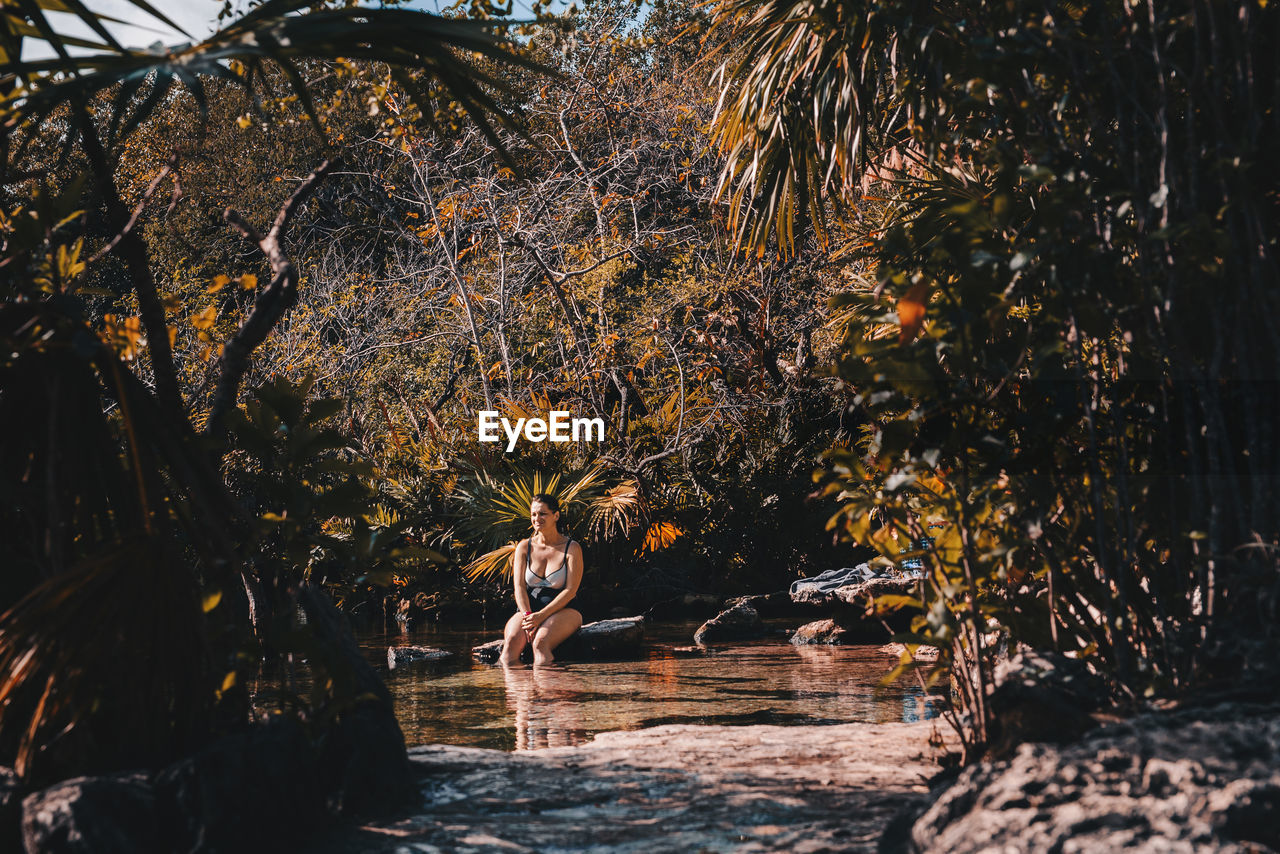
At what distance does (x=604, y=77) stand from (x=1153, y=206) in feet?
37.2

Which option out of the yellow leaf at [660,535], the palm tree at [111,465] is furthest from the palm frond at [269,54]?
the yellow leaf at [660,535]

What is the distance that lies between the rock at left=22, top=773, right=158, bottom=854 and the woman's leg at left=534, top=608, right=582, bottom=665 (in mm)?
5517

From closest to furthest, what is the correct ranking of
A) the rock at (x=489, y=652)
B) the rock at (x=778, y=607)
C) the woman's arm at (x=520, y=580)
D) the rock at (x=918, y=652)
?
the rock at (x=918, y=652) → the woman's arm at (x=520, y=580) → the rock at (x=489, y=652) → the rock at (x=778, y=607)

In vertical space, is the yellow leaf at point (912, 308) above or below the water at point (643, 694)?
above

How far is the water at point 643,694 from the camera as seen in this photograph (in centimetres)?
549

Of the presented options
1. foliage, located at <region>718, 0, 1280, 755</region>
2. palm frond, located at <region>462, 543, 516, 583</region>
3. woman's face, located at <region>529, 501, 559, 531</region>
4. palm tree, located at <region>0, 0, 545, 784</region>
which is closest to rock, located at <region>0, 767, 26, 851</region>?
palm tree, located at <region>0, 0, 545, 784</region>

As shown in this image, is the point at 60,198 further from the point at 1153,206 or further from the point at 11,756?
the point at 1153,206

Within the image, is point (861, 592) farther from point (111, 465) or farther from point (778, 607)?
point (111, 465)

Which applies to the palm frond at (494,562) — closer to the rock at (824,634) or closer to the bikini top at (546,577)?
the bikini top at (546,577)

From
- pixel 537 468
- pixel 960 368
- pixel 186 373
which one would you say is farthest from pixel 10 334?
pixel 186 373

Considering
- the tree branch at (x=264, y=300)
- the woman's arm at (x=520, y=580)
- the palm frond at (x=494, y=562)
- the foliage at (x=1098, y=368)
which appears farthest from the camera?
the palm frond at (x=494, y=562)

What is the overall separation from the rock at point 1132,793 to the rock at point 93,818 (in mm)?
1991

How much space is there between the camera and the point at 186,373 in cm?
1345

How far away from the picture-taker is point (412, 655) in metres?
8.92
